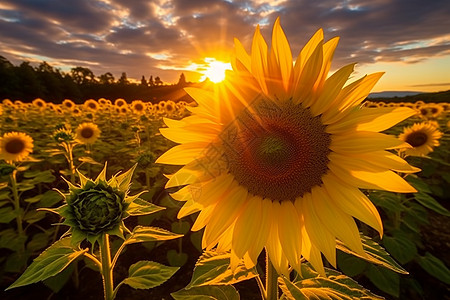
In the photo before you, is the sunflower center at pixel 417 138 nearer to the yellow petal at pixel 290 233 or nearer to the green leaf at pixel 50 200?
the yellow petal at pixel 290 233

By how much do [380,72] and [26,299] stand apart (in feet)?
13.7

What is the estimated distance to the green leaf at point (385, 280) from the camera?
285cm

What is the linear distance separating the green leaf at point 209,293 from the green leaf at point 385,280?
6.32ft

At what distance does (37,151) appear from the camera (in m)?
6.50

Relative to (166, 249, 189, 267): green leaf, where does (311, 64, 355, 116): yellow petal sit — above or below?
above

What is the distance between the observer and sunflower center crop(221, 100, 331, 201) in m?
1.36

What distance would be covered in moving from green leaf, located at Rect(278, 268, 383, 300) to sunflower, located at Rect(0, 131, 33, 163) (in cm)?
508

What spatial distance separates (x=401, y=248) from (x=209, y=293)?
245 centimetres

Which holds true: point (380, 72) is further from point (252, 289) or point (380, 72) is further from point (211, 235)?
point (252, 289)

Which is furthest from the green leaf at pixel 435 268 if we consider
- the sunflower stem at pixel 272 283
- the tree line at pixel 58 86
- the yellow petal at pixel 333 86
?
the tree line at pixel 58 86

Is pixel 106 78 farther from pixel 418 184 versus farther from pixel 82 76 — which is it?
pixel 418 184

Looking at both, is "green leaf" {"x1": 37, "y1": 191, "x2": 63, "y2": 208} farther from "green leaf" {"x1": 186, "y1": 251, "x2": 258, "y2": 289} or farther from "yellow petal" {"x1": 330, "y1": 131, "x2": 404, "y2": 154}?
"yellow petal" {"x1": 330, "y1": 131, "x2": 404, "y2": 154}

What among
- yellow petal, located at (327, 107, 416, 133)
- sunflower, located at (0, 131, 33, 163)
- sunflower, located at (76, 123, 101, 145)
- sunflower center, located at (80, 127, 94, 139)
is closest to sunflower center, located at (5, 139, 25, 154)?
sunflower, located at (0, 131, 33, 163)

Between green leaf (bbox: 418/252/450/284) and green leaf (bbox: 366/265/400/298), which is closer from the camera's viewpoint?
green leaf (bbox: 366/265/400/298)
